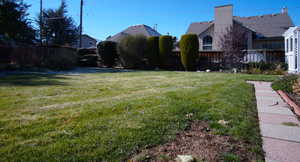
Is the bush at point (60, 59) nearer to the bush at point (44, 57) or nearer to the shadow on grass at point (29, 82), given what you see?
the bush at point (44, 57)

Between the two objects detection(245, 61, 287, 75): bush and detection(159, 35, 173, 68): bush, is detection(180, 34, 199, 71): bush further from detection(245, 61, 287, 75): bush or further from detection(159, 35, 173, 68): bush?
detection(245, 61, 287, 75): bush

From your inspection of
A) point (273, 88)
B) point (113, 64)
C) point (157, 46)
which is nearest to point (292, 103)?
point (273, 88)

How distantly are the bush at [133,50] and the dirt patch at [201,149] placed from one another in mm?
11411

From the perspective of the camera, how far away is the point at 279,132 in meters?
1.94

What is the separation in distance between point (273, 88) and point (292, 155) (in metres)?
3.76

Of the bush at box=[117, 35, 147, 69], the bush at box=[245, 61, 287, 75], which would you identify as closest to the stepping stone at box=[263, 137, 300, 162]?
the bush at box=[245, 61, 287, 75]

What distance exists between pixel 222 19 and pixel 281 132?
17076 millimetres

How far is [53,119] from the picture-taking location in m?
2.24

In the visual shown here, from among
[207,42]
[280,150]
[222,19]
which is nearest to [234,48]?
[222,19]

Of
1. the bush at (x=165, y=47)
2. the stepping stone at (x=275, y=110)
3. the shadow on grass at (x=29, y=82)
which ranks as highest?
the bush at (x=165, y=47)

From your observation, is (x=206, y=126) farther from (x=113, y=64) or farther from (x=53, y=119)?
(x=113, y=64)

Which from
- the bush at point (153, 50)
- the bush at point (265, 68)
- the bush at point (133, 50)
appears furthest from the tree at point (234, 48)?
the bush at point (133, 50)

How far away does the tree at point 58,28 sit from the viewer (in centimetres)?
2580

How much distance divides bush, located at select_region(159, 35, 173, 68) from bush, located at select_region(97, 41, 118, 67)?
3.67 meters
